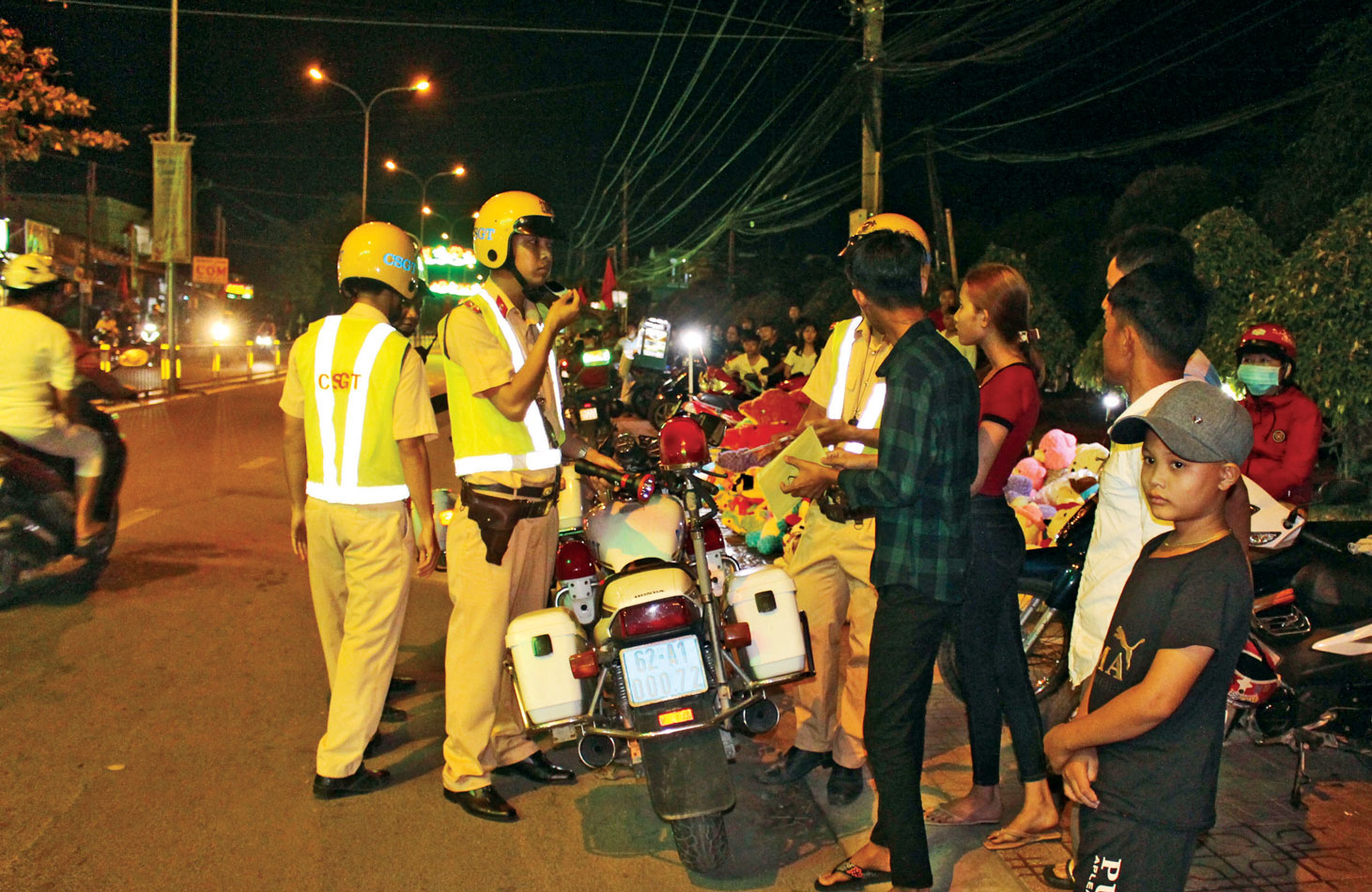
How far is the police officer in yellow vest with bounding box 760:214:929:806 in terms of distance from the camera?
4.39 metres

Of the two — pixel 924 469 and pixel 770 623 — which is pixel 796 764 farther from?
pixel 924 469

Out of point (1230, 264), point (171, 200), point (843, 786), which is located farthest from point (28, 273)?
point (171, 200)

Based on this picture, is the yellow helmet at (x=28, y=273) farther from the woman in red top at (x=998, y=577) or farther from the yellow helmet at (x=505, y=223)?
the woman in red top at (x=998, y=577)

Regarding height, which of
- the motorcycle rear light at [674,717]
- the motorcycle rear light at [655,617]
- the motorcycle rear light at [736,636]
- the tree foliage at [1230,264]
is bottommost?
the motorcycle rear light at [674,717]

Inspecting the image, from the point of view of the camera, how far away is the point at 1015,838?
4.06 m

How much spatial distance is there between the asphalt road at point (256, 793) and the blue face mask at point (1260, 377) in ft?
7.82

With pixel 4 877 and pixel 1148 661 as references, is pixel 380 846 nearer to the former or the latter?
pixel 4 877

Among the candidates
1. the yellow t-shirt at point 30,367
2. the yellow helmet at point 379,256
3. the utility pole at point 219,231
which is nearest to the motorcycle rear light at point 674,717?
the yellow helmet at point 379,256

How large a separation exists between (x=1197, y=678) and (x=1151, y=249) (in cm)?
199

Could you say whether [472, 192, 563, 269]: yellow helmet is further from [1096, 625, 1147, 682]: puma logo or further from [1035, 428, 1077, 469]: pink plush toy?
[1035, 428, 1077, 469]: pink plush toy

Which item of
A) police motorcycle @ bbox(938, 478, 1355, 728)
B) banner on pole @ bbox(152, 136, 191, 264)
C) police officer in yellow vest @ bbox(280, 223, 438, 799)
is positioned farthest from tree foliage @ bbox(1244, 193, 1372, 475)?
banner on pole @ bbox(152, 136, 191, 264)

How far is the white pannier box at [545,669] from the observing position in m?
3.97

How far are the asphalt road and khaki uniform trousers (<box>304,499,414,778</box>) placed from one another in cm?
28

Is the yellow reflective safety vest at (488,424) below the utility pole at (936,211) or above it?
below
